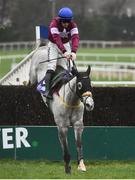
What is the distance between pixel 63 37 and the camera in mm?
11250

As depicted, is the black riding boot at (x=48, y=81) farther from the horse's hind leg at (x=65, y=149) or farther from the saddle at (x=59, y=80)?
the horse's hind leg at (x=65, y=149)

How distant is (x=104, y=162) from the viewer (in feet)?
38.8

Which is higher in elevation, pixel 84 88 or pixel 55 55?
Answer: pixel 55 55

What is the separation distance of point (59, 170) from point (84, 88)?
5.15ft

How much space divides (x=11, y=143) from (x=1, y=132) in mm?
263

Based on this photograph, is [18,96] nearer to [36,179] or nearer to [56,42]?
[56,42]

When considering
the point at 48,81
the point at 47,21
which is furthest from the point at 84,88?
the point at 47,21

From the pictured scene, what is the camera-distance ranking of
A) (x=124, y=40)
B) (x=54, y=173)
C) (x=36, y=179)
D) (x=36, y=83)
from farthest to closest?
1. (x=124, y=40)
2. (x=36, y=83)
3. (x=54, y=173)
4. (x=36, y=179)

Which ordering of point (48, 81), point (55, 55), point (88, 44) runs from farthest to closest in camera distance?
1. point (88, 44)
2. point (55, 55)
3. point (48, 81)

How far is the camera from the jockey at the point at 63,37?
1084cm

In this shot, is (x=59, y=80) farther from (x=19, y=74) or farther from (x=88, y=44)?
(x=88, y=44)

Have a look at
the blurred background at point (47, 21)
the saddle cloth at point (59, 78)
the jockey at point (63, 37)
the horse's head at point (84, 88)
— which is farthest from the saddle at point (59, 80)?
the blurred background at point (47, 21)

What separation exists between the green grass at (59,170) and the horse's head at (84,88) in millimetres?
1085

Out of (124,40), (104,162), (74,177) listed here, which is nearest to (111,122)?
(104,162)
